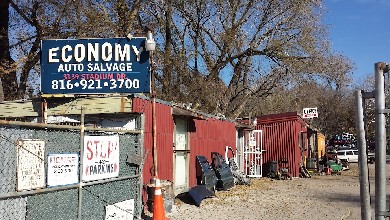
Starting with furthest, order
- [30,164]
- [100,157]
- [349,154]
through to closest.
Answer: [349,154], [100,157], [30,164]

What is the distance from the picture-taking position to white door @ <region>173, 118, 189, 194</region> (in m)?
15.0

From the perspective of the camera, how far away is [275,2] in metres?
31.2

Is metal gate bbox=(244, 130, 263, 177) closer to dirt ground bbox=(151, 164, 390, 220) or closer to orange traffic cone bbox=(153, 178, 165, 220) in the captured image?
dirt ground bbox=(151, 164, 390, 220)

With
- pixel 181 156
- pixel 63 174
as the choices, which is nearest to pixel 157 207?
pixel 63 174

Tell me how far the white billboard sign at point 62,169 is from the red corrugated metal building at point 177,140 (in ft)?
13.4

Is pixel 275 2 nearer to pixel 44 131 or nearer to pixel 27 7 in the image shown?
pixel 27 7

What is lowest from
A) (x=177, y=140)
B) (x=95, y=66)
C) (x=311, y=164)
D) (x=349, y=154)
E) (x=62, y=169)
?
(x=311, y=164)

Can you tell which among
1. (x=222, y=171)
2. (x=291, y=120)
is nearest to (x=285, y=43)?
Answer: (x=291, y=120)

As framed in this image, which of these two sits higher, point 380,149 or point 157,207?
point 380,149

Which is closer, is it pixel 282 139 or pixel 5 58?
pixel 5 58

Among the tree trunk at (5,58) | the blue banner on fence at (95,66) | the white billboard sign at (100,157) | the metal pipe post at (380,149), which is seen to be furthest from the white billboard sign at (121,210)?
the tree trunk at (5,58)

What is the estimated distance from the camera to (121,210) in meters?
9.02

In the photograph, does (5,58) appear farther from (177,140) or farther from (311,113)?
(311,113)

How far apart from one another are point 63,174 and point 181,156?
337 inches
